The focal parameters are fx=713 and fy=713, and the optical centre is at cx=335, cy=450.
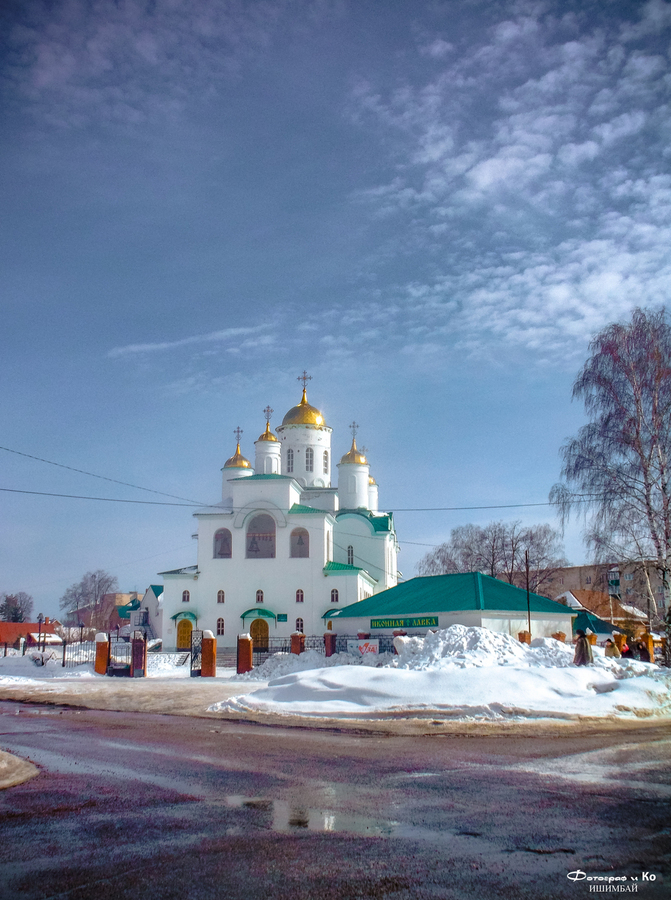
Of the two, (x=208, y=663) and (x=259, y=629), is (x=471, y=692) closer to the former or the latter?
(x=208, y=663)

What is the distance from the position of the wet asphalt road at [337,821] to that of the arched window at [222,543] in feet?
96.3

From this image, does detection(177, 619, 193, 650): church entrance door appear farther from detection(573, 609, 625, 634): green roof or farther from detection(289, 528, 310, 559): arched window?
detection(573, 609, 625, 634): green roof

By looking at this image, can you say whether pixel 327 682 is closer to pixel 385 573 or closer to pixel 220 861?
pixel 220 861

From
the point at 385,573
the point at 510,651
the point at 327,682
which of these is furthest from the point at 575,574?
the point at 327,682

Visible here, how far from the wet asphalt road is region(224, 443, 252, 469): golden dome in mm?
35354

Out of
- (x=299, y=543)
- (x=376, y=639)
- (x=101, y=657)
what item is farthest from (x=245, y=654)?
(x=299, y=543)

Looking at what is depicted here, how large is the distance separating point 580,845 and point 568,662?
1408 cm

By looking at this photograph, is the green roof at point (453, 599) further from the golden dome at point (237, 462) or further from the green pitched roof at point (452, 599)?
the golden dome at point (237, 462)

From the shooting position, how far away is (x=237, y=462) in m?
45.1

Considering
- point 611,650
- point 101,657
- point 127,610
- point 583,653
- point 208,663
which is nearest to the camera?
point 583,653

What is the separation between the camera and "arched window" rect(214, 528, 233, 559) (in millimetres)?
39031

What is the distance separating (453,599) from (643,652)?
250 inches

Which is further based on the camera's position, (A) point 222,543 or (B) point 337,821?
(A) point 222,543

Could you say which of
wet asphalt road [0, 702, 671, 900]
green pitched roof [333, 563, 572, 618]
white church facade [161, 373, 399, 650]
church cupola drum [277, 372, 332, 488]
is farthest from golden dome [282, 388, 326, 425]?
wet asphalt road [0, 702, 671, 900]
